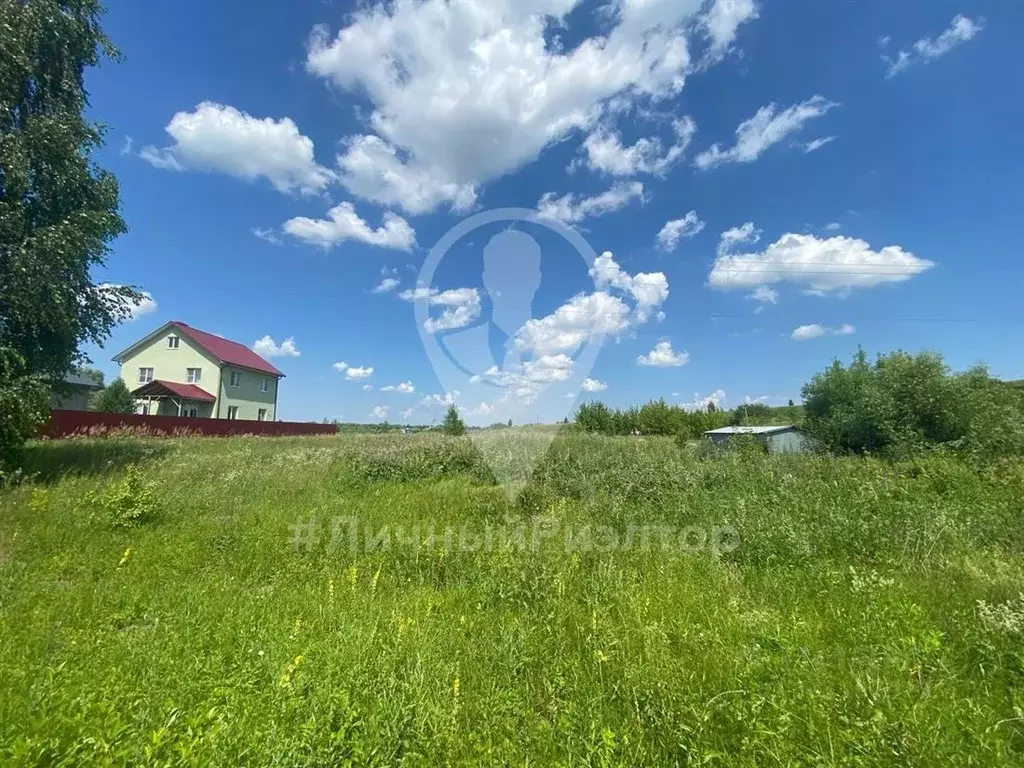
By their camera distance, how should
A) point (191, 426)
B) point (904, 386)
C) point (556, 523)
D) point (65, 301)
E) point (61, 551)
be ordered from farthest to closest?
1. point (191, 426)
2. point (904, 386)
3. point (65, 301)
4. point (556, 523)
5. point (61, 551)

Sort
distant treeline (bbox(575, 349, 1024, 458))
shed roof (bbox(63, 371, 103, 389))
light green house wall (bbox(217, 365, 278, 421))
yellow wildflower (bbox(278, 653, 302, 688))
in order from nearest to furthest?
Result: yellow wildflower (bbox(278, 653, 302, 688)) < shed roof (bbox(63, 371, 103, 389)) < distant treeline (bbox(575, 349, 1024, 458)) < light green house wall (bbox(217, 365, 278, 421))

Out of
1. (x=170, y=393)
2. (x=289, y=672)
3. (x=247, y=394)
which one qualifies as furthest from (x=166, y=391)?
(x=289, y=672)

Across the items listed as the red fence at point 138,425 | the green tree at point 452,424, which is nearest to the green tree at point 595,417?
the green tree at point 452,424

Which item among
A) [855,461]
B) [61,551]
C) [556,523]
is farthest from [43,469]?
[855,461]

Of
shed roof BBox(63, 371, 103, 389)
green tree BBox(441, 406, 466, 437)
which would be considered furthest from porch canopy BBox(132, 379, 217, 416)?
green tree BBox(441, 406, 466, 437)

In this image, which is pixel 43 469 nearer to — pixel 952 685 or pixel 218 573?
pixel 218 573

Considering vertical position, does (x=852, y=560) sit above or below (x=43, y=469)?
below

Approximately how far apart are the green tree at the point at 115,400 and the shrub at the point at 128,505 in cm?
2753

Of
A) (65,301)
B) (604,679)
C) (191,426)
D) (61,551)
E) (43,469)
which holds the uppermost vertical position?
(65,301)

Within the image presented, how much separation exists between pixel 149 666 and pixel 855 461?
11788 mm

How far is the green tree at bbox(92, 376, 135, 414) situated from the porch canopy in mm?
596

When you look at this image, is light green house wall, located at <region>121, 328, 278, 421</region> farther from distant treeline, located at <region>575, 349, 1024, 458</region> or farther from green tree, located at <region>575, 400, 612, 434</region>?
distant treeline, located at <region>575, 349, 1024, 458</region>

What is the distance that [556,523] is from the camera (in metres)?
5.97

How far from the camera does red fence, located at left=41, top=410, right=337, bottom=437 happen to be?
53.1 feet
